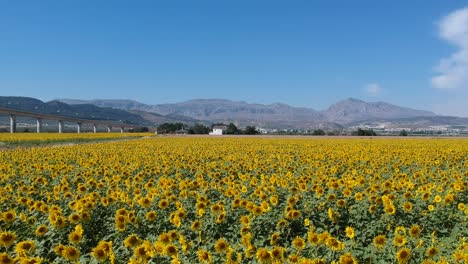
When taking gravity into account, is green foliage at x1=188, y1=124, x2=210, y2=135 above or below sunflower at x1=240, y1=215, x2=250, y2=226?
above

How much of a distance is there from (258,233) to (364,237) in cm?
151

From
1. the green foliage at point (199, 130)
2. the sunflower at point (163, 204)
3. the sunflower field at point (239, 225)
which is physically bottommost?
the sunflower field at point (239, 225)

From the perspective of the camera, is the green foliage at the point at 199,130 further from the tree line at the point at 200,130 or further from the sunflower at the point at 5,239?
the sunflower at the point at 5,239

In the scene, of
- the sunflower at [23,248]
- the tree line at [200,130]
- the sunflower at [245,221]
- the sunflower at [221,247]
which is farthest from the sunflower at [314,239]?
the tree line at [200,130]

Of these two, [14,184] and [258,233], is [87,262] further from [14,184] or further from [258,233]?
[14,184]

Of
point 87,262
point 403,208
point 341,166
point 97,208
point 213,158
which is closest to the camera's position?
point 87,262

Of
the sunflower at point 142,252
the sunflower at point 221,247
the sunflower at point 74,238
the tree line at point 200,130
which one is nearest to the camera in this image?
the sunflower at point 142,252

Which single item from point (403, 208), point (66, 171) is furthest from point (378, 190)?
point (66, 171)

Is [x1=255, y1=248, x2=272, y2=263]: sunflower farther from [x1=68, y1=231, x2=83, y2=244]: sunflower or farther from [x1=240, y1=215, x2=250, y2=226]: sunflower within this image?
[x1=68, y1=231, x2=83, y2=244]: sunflower

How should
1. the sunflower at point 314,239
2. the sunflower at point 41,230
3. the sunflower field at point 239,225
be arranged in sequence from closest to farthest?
the sunflower field at point 239,225 < the sunflower at point 314,239 < the sunflower at point 41,230

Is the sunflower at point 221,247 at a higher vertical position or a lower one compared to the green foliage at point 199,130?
lower

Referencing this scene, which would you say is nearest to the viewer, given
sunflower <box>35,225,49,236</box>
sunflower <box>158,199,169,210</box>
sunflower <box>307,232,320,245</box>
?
sunflower <box>307,232,320,245</box>

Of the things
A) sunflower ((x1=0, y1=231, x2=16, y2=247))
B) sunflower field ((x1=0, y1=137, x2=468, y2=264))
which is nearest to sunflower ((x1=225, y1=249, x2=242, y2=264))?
sunflower field ((x1=0, y1=137, x2=468, y2=264))

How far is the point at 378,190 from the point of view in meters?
8.23
